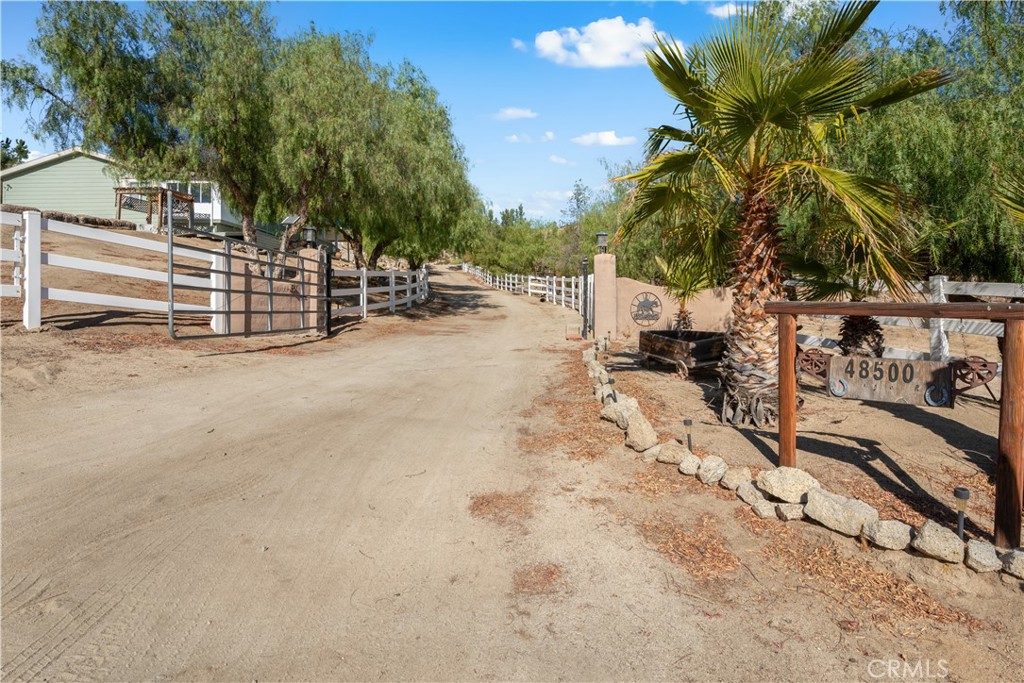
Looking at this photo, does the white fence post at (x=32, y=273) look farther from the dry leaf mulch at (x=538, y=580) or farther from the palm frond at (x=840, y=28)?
the palm frond at (x=840, y=28)

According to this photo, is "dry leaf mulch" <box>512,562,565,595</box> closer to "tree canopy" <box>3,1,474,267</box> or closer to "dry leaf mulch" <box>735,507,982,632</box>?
"dry leaf mulch" <box>735,507,982,632</box>

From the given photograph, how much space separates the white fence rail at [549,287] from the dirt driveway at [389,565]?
10794 mm

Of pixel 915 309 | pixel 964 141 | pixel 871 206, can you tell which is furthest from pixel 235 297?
pixel 964 141

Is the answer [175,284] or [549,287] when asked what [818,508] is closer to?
[175,284]

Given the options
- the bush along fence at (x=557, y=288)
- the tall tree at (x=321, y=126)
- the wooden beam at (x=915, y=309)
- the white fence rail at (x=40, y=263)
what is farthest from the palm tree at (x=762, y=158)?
the tall tree at (x=321, y=126)

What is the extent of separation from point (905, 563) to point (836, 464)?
1873mm

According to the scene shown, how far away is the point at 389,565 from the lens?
368 cm

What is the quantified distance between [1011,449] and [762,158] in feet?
12.4

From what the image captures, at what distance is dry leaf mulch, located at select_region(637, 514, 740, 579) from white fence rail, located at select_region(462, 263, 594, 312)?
37.6 feet

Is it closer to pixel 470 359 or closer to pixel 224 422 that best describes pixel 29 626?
pixel 224 422

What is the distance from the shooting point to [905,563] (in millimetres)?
3707

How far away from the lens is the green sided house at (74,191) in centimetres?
Answer: 2862

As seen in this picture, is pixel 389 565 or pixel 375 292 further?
pixel 375 292

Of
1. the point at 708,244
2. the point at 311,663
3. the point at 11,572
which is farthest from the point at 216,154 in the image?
the point at 311,663
